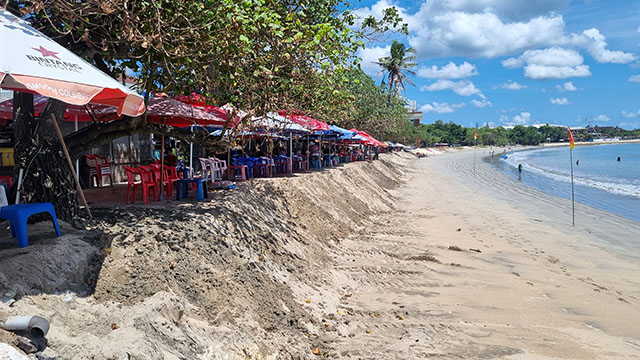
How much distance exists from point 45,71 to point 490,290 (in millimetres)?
7677

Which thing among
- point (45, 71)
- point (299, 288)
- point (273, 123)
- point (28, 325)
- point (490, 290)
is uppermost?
point (273, 123)

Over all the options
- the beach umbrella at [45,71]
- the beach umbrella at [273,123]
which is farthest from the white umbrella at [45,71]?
the beach umbrella at [273,123]

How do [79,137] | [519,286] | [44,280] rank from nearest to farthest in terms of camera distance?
[44,280]
[79,137]
[519,286]

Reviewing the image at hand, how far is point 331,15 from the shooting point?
367 inches

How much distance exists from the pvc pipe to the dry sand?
160mm

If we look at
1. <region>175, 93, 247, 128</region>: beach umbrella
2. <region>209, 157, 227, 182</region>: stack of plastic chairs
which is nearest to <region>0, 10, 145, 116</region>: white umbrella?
<region>175, 93, 247, 128</region>: beach umbrella

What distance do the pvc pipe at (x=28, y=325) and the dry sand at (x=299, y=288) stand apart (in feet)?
0.52

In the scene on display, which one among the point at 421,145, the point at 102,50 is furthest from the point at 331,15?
the point at 421,145

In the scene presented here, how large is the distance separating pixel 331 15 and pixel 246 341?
7.33 meters

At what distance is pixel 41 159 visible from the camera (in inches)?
227

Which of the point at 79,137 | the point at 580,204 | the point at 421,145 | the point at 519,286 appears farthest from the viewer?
the point at 421,145

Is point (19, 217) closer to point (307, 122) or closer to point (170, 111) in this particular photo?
point (170, 111)

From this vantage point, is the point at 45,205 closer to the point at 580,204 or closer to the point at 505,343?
the point at 505,343

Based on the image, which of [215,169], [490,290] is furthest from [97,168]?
[490,290]
